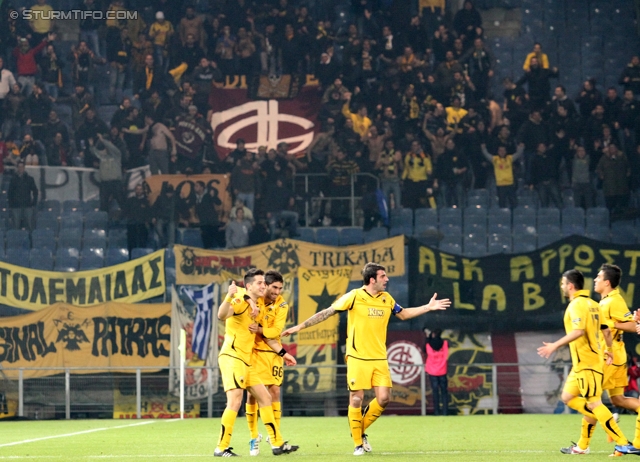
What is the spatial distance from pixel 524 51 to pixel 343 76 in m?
4.80

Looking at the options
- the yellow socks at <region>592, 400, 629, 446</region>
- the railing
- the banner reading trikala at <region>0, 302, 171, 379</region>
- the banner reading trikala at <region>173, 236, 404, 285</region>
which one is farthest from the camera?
the railing

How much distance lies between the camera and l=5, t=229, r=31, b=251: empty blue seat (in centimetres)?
2477

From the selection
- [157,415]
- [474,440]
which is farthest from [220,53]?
[474,440]

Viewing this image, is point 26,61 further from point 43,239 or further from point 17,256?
point 17,256

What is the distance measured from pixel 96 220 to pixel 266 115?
5.03 meters

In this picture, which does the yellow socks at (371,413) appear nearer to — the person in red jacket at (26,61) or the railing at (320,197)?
the railing at (320,197)

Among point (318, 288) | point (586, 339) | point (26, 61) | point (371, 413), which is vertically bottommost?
point (371, 413)

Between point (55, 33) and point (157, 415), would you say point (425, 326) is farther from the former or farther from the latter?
point (55, 33)

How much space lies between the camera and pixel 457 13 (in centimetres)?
2720

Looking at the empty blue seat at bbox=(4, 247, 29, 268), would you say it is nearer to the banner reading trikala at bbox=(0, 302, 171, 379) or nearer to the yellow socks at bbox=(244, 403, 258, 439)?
the banner reading trikala at bbox=(0, 302, 171, 379)

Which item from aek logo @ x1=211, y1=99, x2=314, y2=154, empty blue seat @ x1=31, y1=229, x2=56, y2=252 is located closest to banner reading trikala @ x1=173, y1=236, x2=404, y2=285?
empty blue seat @ x1=31, y1=229, x2=56, y2=252

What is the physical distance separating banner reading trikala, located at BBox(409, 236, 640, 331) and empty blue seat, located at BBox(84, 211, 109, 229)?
7.43 meters

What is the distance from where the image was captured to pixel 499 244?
79.0ft

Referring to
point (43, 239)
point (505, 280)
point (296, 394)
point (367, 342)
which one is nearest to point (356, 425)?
point (367, 342)
